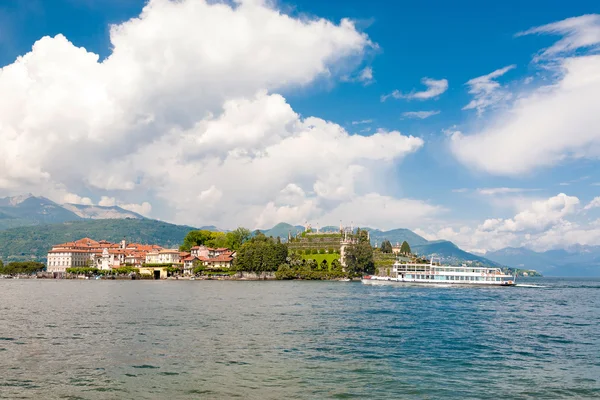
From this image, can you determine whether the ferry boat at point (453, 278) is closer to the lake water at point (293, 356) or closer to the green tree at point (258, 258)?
the green tree at point (258, 258)

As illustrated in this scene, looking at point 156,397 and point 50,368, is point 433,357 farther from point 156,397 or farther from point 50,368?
point 50,368

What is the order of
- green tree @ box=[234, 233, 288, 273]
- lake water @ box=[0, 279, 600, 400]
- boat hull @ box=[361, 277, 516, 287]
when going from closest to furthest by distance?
1. lake water @ box=[0, 279, 600, 400]
2. boat hull @ box=[361, 277, 516, 287]
3. green tree @ box=[234, 233, 288, 273]

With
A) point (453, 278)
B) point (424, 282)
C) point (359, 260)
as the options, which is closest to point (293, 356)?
point (424, 282)

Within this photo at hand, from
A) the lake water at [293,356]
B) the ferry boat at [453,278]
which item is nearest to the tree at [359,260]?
the ferry boat at [453,278]

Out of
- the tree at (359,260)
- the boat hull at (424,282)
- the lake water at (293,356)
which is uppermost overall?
the tree at (359,260)

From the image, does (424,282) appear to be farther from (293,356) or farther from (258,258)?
(293,356)

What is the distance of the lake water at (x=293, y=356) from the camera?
24.1 meters

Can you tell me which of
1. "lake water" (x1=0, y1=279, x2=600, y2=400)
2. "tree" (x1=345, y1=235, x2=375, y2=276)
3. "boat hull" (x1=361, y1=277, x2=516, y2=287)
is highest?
"tree" (x1=345, y1=235, x2=375, y2=276)

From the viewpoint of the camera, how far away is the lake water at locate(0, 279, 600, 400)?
24125mm

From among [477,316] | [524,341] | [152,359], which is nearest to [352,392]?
[152,359]

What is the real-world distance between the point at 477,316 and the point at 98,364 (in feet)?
142

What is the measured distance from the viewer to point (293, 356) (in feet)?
105

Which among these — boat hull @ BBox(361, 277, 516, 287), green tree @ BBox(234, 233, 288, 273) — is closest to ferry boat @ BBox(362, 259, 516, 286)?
boat hull @ BBox(361, 277, 516, 287)

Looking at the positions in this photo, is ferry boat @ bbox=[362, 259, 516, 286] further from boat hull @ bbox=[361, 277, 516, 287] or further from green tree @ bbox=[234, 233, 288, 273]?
green tree @ bbox=[234, 233, 288, 273]
